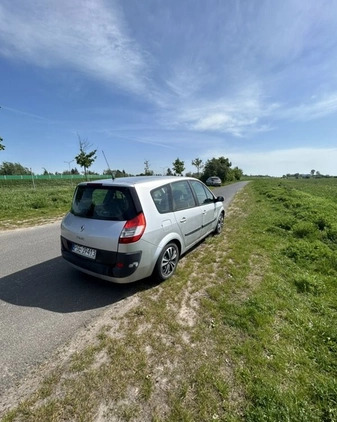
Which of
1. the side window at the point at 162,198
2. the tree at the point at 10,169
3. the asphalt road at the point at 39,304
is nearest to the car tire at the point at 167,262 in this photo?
the asphalt road at the point at 39,304

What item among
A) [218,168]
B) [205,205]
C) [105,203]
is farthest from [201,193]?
[218,168]

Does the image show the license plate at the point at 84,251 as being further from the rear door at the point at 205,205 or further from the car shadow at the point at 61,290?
the rear door at the point at 205,205

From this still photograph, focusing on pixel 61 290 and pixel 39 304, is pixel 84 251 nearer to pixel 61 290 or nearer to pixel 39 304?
pixel 61 290

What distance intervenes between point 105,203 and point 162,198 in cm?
94

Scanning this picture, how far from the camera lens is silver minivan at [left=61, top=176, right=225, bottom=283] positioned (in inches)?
119

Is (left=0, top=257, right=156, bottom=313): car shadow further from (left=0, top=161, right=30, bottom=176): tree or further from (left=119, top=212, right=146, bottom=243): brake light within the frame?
(left=0, top=161, right=30, bottom=176): tree

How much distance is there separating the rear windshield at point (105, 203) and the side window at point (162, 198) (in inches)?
18.5

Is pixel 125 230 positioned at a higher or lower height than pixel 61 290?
higher

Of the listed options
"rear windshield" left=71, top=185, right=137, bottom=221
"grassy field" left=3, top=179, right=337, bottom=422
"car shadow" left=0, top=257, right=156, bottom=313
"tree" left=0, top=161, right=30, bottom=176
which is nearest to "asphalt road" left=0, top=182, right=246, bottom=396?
"car shadow" left=0, top=257, right=156, bottom=313

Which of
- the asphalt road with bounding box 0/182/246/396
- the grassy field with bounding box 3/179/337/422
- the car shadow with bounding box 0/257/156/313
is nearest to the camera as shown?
the grassy field with bounding box 3/179/337/422

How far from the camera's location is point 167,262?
375 cm

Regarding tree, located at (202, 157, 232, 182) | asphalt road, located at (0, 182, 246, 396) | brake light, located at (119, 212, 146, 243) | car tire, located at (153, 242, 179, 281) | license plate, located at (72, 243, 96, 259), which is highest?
tree, located at (202, 157, 232, 182)

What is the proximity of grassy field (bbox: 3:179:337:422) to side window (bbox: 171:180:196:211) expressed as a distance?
4.40ft

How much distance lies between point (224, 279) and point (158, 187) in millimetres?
2036
